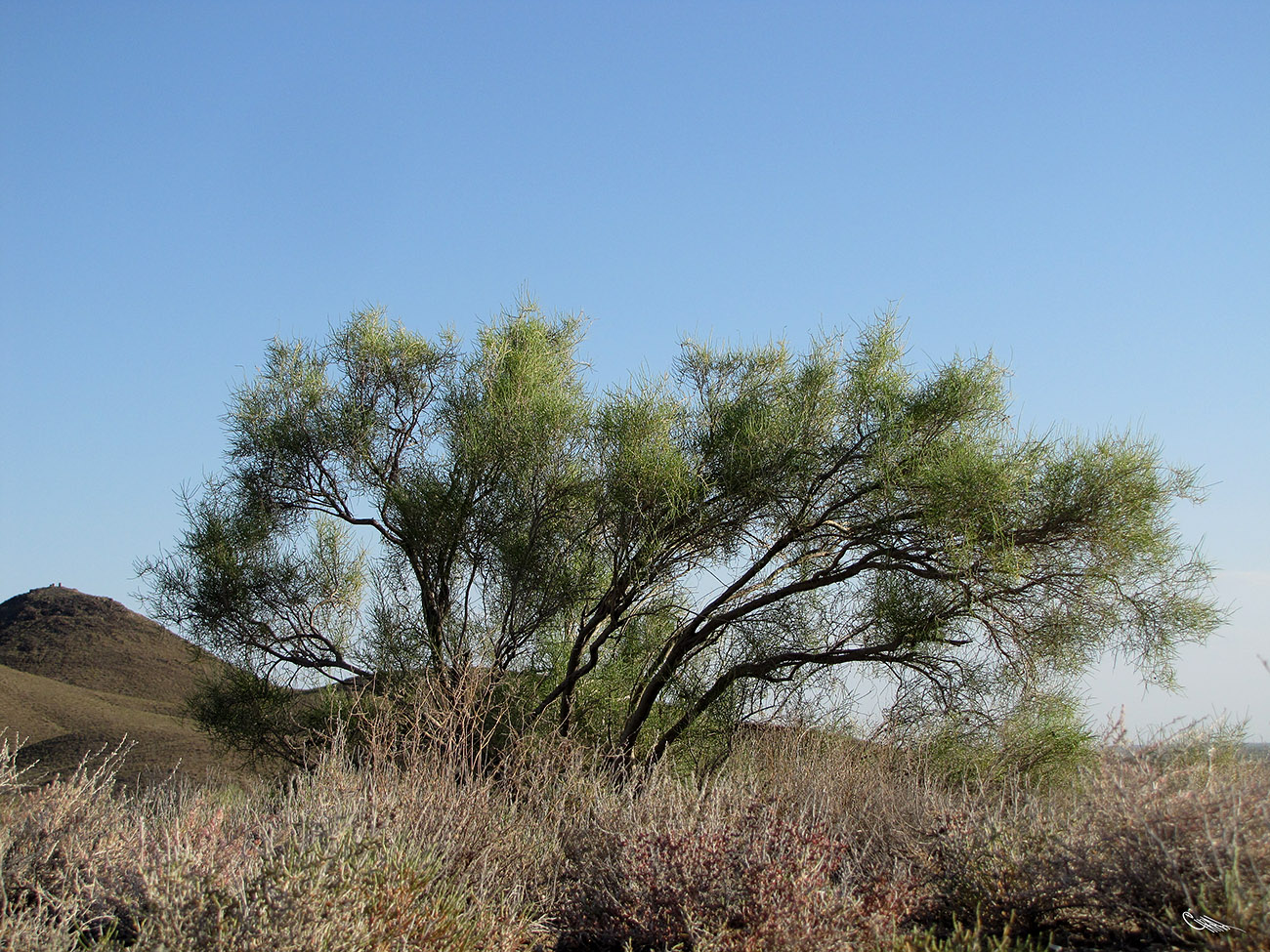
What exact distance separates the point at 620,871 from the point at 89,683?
37.3m

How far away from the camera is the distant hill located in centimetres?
2445

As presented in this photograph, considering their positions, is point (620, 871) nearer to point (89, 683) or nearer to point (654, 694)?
point (654, 694)

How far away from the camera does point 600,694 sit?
12641 mm

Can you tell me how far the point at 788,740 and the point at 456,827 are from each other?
6573mm

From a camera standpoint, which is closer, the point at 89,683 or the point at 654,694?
the point at 654,694

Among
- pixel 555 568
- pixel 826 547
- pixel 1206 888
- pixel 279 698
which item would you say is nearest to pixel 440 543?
pixel 555 568

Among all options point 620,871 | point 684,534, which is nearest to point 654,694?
point 684,534

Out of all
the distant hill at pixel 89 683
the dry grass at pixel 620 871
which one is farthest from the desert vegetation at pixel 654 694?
the distant hill at pixel 89 683

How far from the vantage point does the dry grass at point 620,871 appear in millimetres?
3965

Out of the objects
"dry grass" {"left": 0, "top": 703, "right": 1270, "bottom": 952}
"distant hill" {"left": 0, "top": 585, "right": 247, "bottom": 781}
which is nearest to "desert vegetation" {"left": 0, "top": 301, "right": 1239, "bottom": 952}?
"dry grass" {"left": 0, "top": 703, "right": 1270, "bottom": 952}

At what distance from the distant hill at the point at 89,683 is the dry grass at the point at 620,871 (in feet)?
47.6

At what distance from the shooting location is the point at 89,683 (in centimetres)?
3578

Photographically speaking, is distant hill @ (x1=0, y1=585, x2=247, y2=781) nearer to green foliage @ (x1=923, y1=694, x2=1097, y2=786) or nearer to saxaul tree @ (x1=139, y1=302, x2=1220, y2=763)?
saxaul tree @ (x1=139, y1=302, x2=1220, y2=763)

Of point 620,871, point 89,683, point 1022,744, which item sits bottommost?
point 620,871
